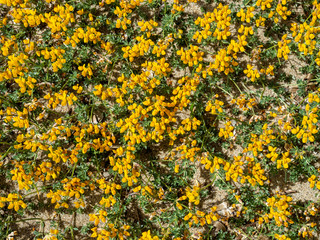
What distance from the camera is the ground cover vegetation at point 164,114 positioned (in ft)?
11.3

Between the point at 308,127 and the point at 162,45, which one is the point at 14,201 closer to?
the point at 162,45

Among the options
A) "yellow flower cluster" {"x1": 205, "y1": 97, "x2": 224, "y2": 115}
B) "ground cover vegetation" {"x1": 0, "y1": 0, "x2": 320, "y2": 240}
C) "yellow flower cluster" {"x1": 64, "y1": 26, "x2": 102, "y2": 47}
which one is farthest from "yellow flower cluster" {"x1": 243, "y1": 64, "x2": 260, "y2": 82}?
"yellow flower cluster" {"x1": 64, "y1": 26, "x2": 102, "y2": 47}

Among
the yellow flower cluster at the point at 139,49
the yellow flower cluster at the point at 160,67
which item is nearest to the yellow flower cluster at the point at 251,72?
the yellow flower cluster at the point at 160,67

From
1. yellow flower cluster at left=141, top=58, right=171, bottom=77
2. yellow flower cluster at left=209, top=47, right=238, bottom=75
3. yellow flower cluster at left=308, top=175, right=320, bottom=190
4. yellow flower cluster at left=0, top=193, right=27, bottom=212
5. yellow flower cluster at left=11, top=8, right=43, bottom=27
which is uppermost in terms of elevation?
yellow flower cluster at left=11, top=8, right=43, bottom=27

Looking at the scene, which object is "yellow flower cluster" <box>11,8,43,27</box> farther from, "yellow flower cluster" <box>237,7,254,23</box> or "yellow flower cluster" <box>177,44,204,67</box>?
"yellow flower cluster" <box>237,7,254,23</box>

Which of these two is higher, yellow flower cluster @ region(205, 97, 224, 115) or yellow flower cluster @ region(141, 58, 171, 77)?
yellow flower cluster @ region(141, 58, 171, 77)

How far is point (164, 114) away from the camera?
3.55 meters

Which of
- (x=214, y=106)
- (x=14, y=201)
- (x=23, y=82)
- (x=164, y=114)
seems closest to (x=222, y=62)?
(x=214, y=106)

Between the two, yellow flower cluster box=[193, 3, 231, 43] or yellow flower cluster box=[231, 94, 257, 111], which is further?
yellow flower cluster box=[231, 94, 257, 111]

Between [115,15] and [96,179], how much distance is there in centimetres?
182

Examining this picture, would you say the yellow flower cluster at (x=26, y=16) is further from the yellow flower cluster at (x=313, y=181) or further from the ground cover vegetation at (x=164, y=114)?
the yellow flower cluster at (x=313, y=181)

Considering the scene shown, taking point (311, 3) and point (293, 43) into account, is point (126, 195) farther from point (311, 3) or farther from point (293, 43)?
point (311, 3)

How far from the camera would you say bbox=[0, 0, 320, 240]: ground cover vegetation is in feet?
11.3

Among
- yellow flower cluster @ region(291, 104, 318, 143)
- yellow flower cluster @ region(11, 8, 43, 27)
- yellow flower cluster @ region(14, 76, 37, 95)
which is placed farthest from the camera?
yellow flower cluster @ region(11, 8, 43, 27)
